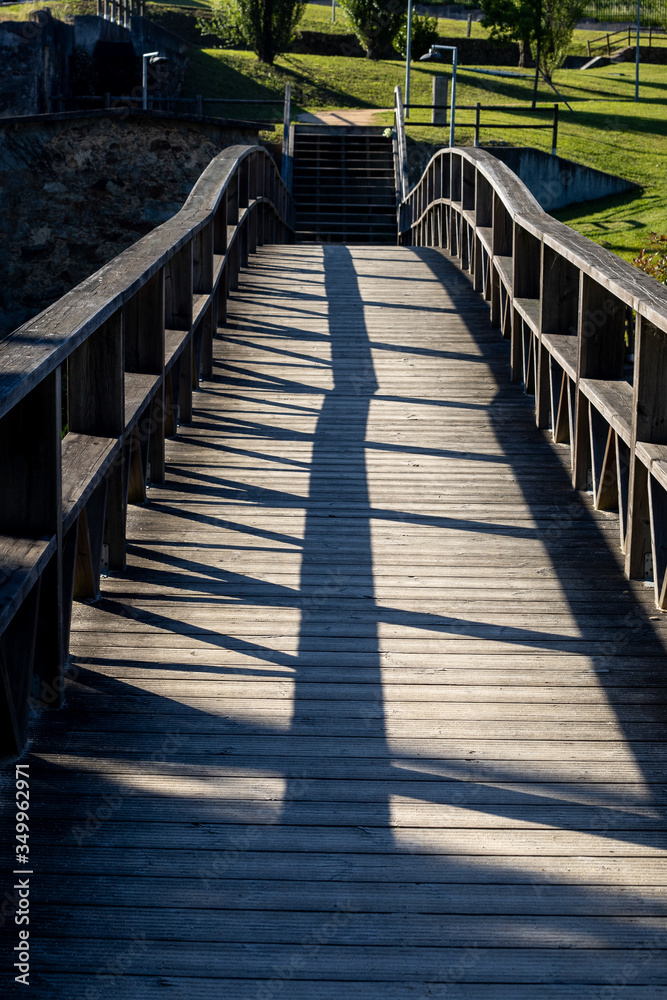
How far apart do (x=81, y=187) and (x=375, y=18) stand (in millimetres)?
17402

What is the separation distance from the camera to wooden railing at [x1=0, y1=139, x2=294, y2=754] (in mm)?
2666

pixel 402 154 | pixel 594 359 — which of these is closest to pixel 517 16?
pixel 402 154

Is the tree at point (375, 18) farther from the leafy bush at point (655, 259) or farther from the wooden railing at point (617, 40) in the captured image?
the leafy bush at point (655, 259)

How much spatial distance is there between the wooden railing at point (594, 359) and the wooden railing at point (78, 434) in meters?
1.64

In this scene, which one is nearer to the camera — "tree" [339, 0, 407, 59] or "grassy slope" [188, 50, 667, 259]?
"grassy slope" [188, 50, 667, 259]

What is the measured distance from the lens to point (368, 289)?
8.52m

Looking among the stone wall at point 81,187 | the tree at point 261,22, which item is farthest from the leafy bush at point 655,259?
the tree at point 261,22

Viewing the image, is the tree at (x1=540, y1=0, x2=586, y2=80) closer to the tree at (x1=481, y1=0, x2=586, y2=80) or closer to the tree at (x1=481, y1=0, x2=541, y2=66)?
the tree at (x1=481, y1=0, x2=586, y2=80)

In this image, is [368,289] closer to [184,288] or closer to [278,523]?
[184,288]

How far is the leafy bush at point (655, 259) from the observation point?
11.4m

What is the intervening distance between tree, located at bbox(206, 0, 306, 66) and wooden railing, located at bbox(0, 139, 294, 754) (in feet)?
80.8

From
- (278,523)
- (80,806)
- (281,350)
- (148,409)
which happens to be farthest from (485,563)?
(281,350)

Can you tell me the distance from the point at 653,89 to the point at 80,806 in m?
33.9

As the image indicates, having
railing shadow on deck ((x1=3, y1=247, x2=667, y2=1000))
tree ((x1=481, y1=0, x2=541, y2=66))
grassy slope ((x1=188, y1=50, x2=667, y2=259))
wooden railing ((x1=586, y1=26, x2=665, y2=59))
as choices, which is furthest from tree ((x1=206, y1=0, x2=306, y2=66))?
railing shadow on deck ((x1=3, y1=247, x2=667, y2=1000))
